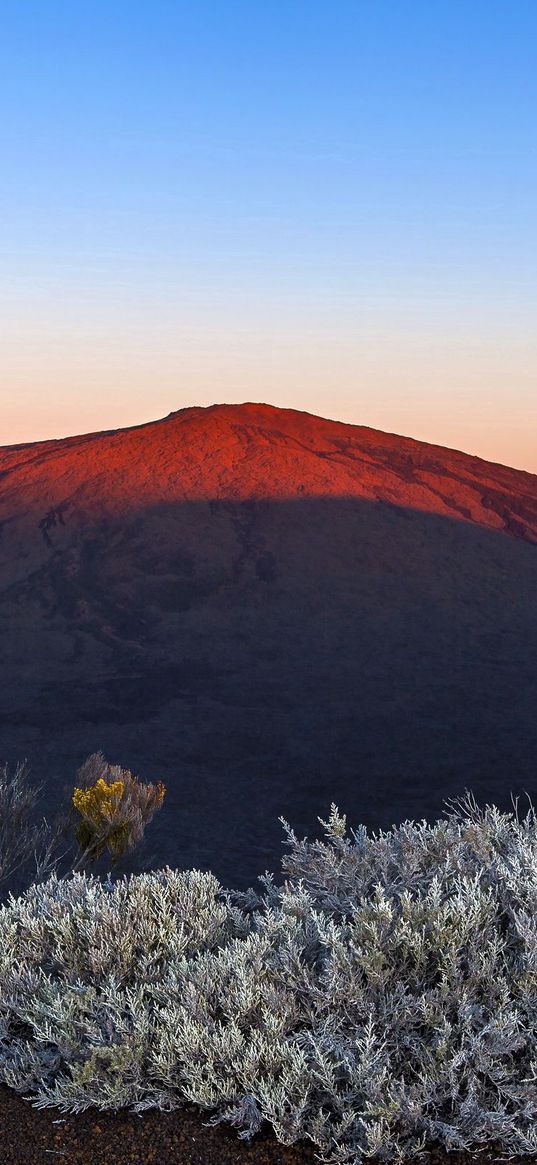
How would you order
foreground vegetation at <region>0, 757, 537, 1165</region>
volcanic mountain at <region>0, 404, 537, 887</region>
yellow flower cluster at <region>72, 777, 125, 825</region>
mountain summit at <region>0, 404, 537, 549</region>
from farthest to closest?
mountain summit at <region>0, 404, 537, 549</region>, volcanic mountain at <region>0, 404, 537, 887</region>, yellow flower cluster at <region>72, 777, 125, 825</region>, foreground vegetation at <region>0, 757, 537, 1165</region>

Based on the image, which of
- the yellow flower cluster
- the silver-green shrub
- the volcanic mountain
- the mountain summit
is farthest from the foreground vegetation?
the mountain summit

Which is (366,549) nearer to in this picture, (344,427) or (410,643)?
(410,643)

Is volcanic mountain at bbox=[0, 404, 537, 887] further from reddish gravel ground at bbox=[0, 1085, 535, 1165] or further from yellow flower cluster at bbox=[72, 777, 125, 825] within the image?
reddish gravel ground at bbox=[0, 1085, 535, 1165]

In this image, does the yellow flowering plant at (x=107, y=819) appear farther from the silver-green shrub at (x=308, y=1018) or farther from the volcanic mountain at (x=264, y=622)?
the volcanic mountain at (x=264, y=622)

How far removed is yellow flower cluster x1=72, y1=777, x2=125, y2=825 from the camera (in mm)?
8094

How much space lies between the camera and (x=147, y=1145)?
328 cm

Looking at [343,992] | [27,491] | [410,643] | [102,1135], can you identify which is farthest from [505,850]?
[27,491]

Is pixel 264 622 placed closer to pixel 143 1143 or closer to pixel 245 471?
pixel 245 471

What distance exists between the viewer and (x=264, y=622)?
86.6 feet

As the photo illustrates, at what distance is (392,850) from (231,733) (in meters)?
15.7

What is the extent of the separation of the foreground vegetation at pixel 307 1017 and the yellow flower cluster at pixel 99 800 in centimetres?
409

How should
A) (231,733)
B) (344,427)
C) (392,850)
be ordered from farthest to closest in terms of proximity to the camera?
1. (344,427)
2. (231,733)
3. (392,850)

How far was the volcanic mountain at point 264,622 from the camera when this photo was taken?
17547mm

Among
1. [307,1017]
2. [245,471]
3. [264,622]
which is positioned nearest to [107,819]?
[307,1017]
